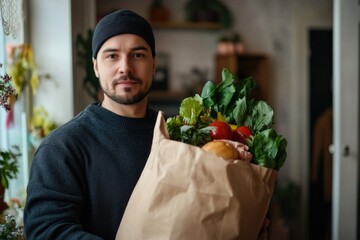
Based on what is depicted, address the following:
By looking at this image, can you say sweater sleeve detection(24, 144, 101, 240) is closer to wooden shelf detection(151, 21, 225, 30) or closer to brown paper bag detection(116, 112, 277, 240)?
brown paper bag detection(116, 112, 277, 240)

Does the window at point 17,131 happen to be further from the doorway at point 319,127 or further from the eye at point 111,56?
the doorway at point 319,127

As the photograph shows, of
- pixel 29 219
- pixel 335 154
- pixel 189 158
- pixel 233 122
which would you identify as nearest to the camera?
pixel 189 158

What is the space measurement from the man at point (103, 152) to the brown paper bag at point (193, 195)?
0.18 m

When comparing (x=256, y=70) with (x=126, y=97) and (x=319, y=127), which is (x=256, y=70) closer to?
(x=319, y=127)

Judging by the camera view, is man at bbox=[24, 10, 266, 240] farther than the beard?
No

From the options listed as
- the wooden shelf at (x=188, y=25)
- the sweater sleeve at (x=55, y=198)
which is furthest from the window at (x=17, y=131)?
the wooden shelf at (x=188, y=25)

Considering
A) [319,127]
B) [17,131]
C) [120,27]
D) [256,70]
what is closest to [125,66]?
[120,27]

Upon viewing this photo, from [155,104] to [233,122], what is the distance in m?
3.35

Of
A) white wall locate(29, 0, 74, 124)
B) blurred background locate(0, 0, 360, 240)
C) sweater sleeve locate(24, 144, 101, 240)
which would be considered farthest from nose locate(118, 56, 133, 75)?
blurred background locate(0, 0, 360, 240)

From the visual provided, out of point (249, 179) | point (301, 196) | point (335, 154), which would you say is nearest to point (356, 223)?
point (335, 154)

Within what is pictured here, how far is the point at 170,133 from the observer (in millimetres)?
1193

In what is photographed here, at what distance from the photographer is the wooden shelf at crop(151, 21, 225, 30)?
4.53 metres

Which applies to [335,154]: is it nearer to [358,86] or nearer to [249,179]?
[358,86]

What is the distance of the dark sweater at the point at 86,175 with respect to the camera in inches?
45.4
